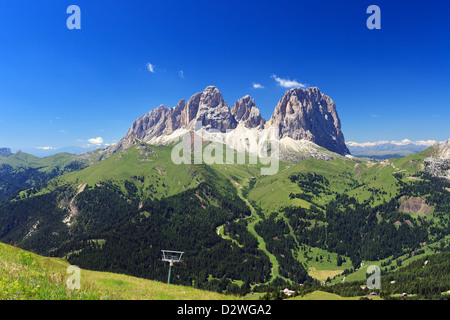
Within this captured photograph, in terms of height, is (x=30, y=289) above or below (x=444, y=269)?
above

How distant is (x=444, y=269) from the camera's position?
184250mm
